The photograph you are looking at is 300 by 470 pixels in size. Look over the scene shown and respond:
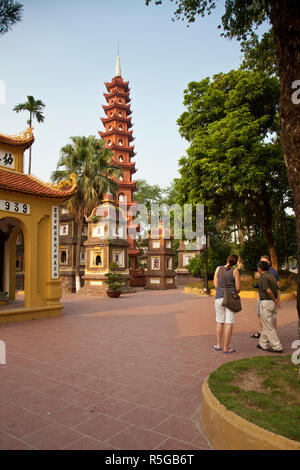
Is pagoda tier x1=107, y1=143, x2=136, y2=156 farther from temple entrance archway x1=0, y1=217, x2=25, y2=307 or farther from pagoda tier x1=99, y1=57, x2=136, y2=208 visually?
temple entrance archway x1=0, y1=217, x2=25, y2=307

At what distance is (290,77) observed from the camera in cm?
380

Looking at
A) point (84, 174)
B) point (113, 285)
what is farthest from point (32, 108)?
point (113, 285)

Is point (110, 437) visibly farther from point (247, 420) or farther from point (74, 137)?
point (74, 137)

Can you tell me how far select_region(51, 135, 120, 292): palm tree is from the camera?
23.3 metres

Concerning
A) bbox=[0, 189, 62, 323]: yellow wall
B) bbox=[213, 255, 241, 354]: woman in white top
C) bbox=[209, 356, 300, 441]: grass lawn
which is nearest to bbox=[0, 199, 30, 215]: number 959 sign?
bbox=[0, 189, 62, 323]: yellow wall

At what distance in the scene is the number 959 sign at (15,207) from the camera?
406 inches

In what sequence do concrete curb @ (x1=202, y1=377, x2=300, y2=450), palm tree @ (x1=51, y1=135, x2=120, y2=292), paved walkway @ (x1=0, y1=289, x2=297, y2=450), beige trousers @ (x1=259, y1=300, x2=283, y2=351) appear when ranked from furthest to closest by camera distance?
1. palm tree @ (x1=51, y1=135, x2=120, y2=292)
2. beige trousers @ (x1=259, y1=300, x2=283, y2=351)
3. paved walkway @ (x1=0, y1=289, x2=297, y2=450)
4. concrete curb @ (x1=202, y1=377, x2=300, y2=450)

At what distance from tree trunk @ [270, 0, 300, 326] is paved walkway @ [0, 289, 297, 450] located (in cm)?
Result: 211

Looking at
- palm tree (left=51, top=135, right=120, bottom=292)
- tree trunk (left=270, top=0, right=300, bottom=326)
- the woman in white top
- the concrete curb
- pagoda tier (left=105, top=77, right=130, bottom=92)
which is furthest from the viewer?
pagoda tier (left=105, top=77, right=130, bottom=92)

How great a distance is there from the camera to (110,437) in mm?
3146

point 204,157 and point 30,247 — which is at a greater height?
point 204,157

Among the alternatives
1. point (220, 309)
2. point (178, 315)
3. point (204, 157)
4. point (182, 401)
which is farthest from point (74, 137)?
point (182, 401)
